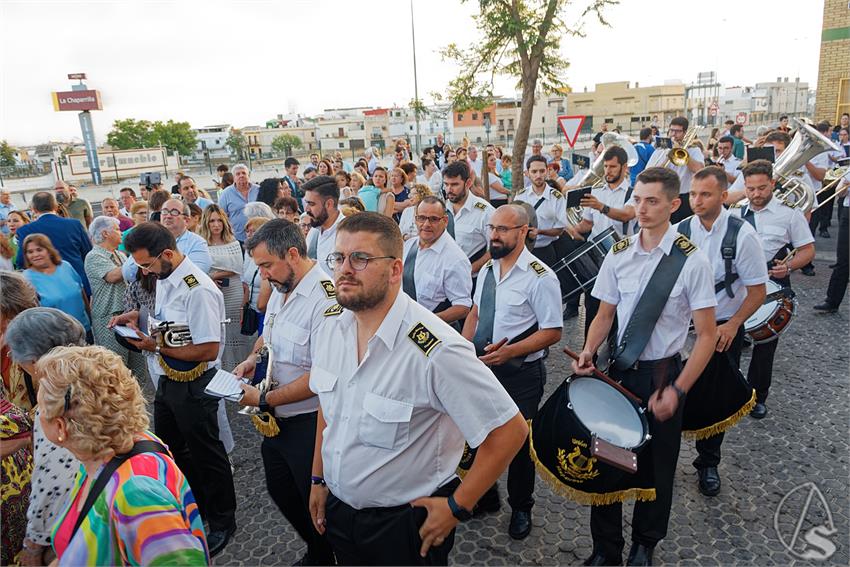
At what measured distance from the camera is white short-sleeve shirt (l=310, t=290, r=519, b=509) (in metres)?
2.09

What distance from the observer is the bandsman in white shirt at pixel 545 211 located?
699 cm

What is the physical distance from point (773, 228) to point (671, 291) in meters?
2.77

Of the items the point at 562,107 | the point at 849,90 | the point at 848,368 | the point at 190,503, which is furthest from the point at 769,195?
the point at 562,107

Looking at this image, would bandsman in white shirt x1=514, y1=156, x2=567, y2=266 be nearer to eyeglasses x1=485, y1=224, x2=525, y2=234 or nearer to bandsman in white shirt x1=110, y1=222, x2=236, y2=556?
eyeglasses x1=485, y1=224, x2=525, y2=234

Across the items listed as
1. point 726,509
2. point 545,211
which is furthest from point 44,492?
point 545,211

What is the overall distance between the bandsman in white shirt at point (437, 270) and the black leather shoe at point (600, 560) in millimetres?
1791

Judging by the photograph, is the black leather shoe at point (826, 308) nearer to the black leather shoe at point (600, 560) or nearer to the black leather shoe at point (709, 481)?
the black leather shoe at point (709, 481)

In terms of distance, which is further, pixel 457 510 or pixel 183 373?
pixel 183 373

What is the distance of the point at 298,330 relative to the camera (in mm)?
Result: 3127

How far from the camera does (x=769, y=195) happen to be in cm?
515

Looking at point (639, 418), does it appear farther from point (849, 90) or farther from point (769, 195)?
point (849, 90)

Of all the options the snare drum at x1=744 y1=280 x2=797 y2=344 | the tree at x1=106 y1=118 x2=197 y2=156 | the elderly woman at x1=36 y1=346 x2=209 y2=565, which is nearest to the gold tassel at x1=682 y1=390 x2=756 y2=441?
the snare drum at x1=744 y1=280 x2=797 y2=344

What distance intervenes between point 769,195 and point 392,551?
15.6ft

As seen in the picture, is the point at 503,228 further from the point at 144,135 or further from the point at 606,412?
the point at 144,135
